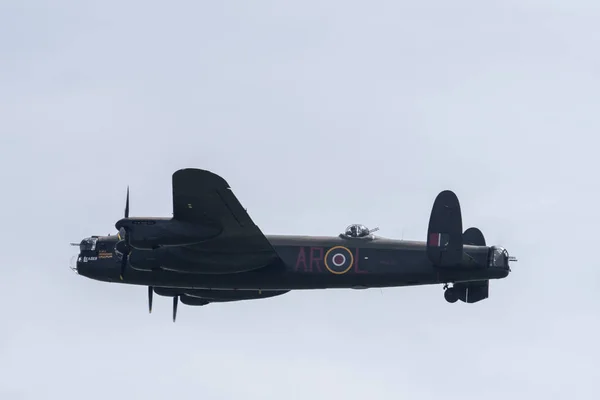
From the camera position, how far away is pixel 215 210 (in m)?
47.4

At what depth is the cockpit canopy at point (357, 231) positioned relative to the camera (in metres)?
49.5

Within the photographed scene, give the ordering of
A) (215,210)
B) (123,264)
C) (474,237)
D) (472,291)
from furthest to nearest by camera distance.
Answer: (123,264)
(474,237)
(472,291)
(215,210)

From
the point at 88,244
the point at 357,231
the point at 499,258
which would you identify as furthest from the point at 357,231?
the point at 88,244

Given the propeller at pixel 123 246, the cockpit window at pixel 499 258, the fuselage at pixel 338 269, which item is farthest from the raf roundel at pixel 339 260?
the propeller at pixel 123 246

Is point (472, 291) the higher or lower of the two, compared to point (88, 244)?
lower

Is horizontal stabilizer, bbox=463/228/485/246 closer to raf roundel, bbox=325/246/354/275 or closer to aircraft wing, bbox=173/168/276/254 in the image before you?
raf roundel, bbox=325/246/354/275

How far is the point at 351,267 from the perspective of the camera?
49062 millimetres

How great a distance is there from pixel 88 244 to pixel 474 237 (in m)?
13.6

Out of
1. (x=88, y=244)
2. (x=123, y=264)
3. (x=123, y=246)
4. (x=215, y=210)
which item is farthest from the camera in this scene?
(x=88, y=244)

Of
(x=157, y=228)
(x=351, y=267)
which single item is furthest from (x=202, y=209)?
(x=351, y=267)

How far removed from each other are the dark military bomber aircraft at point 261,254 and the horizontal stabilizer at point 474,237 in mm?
34

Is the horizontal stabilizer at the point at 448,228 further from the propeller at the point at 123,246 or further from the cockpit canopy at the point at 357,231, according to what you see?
the propeller at the point at 123,246

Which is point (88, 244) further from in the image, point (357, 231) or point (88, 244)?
point (357, 231)

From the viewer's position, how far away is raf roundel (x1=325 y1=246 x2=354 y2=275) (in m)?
49.1
